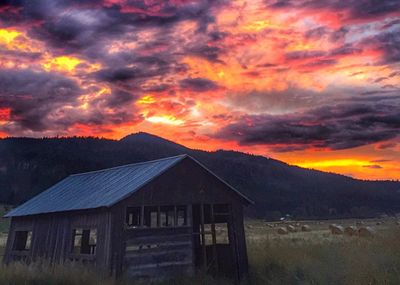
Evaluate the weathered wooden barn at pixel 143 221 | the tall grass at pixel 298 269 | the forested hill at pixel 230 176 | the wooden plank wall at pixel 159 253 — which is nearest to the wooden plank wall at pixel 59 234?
the weathered wooden barn at pixel 143 221

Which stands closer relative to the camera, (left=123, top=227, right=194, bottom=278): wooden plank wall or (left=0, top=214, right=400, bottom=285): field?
(left=0, top=214, right=400, bottom=285): field

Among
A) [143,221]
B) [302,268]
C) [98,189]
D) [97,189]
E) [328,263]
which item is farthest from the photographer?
[97,189]

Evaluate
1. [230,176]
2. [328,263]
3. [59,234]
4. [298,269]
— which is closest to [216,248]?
[298,269]

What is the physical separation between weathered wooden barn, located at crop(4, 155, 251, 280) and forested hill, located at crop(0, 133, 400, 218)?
77584 mm

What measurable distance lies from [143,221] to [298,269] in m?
6.81

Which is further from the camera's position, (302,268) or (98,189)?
(98,189)

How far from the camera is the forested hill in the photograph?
103312 mm

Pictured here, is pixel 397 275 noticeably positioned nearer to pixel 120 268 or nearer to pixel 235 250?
pixel 235 250

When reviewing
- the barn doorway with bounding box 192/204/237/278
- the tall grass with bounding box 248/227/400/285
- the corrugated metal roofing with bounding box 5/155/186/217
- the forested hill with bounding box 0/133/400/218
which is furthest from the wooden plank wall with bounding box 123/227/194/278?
the forested hill with bounding box 0/133/400/218

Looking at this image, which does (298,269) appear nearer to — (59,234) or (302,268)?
(302,268)

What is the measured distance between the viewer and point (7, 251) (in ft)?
77.1

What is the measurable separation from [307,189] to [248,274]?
122 meters

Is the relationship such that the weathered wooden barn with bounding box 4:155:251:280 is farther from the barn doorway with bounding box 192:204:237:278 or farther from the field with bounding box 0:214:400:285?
the field with bounding box 0:214:400:285

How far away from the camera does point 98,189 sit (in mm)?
19719
